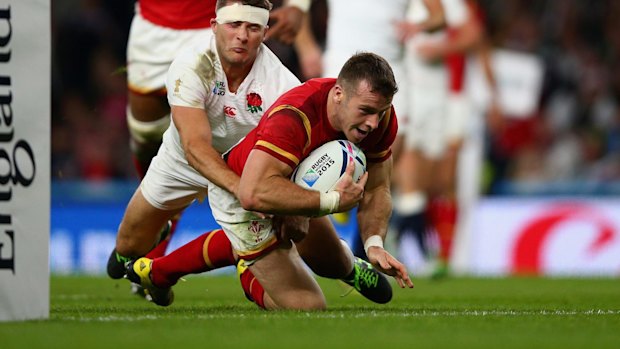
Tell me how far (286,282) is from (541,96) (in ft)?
33.9

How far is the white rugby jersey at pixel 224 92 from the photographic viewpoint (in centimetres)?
633

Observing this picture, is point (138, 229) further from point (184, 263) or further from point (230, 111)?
point (230, 111)

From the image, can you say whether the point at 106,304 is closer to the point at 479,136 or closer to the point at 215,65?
the point at 215,65

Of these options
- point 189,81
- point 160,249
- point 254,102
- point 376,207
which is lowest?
point 160,249

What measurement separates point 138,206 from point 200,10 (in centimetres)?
152

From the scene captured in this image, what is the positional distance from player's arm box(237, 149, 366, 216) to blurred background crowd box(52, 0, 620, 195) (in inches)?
329

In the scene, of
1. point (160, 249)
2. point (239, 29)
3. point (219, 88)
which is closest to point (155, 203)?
point (160, 249)

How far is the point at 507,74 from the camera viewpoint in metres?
13.6

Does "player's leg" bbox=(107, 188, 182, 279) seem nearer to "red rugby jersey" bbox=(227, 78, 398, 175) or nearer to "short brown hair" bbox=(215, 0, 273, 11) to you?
"red rugby jersey" bbox=(227, 78, 398, 175)

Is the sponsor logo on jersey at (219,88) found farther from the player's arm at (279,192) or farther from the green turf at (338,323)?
the green turf at (338,323)

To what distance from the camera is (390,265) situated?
5.66 metres

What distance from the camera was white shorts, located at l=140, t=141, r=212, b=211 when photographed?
670cm

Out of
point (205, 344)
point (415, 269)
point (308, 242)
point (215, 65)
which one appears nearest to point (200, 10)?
point (215, 65)

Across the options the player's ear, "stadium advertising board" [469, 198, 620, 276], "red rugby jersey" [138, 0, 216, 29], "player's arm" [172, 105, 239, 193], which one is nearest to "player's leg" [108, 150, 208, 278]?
"player's arm" [172, 105, 239, 193]
